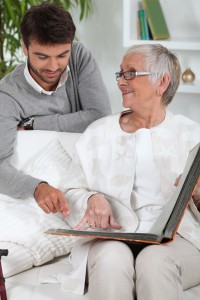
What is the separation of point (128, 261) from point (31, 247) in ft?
1.51

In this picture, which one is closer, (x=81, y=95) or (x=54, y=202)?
(x=54, y=202)

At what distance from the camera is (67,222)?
2.35 metres

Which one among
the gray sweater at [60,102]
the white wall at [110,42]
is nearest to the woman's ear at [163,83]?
the gray sweater at [60,102]

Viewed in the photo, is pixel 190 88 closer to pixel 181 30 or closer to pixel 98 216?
pixel 181 30

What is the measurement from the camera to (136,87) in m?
2.27

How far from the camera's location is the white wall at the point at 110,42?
413cm

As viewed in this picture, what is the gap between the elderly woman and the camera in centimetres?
206

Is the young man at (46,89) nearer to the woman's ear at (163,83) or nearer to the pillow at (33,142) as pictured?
the pillow at (33,142)

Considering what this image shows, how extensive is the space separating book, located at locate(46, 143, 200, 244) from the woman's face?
0.40 m

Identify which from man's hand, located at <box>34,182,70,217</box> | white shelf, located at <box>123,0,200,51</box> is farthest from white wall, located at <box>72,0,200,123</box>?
man's hand, located at <box>34,182,70,217</box>

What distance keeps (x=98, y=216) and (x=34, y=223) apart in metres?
0.33

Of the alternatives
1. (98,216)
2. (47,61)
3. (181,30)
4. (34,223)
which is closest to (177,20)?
(181,30)

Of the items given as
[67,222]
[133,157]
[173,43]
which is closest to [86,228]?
[67,222]

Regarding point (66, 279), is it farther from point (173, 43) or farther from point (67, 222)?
point (173, 43)
